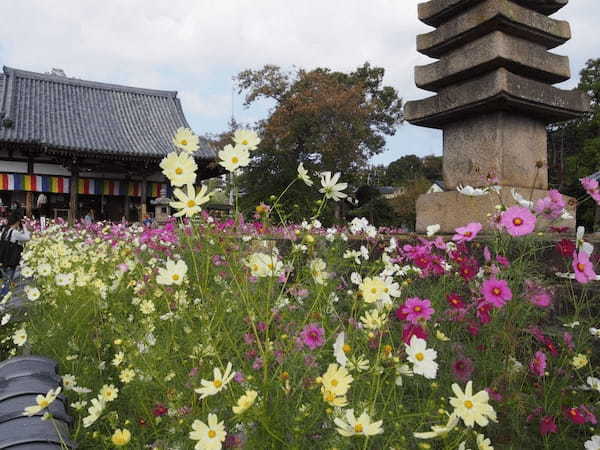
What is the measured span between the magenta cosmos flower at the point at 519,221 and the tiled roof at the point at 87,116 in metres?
15.4

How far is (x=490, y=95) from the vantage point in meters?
3.52

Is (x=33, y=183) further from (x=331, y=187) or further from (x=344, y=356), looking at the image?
(x=344, y=356)

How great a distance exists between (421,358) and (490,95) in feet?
9.99

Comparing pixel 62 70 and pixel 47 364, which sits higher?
pixel 62 70

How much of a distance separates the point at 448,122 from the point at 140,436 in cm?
362

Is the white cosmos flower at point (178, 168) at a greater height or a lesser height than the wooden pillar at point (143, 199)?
lesser

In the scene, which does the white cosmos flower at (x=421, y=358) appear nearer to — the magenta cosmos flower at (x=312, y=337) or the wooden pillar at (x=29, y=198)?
the magenta cosmos flower at (x=312, y=337)

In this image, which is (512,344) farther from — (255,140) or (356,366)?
(255,140)

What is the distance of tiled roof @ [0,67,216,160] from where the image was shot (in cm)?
1564

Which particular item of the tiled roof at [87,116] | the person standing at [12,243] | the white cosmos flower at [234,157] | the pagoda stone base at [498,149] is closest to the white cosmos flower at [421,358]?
the white cosmos flower at [234,157]

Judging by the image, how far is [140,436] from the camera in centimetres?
170

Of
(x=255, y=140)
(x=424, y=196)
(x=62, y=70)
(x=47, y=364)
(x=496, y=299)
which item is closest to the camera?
(x=496, y=299)

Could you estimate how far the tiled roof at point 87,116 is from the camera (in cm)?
1564

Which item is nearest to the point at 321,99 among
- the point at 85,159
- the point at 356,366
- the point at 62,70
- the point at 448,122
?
the point at 85,159
